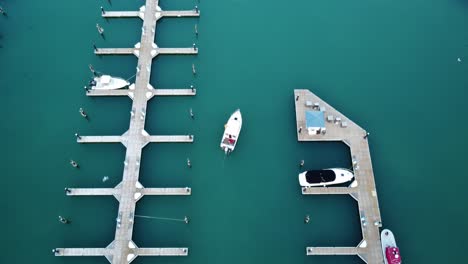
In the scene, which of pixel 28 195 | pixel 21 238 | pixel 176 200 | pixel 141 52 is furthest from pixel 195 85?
pixel 21 238

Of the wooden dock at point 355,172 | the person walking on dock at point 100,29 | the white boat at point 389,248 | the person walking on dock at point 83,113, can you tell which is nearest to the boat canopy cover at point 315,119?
the wooden dock at point 355,172

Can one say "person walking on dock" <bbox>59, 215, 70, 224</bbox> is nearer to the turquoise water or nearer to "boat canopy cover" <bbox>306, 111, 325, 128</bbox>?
the turquoise water

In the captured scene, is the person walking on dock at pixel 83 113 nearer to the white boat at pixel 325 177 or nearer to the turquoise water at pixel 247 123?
the turquoise water at pixel 247 123

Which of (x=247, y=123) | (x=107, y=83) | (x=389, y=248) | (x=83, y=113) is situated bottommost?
(x=389, y=248)

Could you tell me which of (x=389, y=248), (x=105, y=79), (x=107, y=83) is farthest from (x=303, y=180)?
(x=105, y=79)

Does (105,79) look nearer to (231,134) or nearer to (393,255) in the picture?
(231,134)

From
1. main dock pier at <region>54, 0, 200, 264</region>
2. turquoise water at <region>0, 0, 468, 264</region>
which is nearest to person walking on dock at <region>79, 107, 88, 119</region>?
turquoise water at <region>0, 0, 468, 264</region>

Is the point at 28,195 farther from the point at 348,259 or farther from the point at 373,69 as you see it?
the point at 373,69
